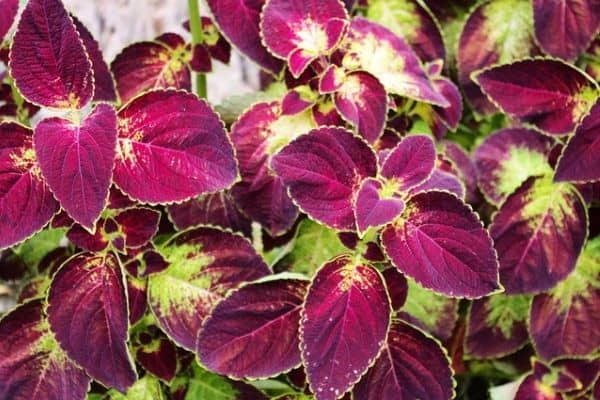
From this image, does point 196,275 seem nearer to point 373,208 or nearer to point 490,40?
point 373,208

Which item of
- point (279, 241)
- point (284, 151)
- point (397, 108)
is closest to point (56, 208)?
point (284, 151)

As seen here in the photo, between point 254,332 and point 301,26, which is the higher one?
point 301,26

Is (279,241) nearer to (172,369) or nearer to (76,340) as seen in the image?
(172,369)

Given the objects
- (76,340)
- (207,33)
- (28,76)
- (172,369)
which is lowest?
(172,369)

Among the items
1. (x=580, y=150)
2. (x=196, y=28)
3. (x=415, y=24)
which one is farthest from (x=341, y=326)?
(x=415, y=24)

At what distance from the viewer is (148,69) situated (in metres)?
1.12

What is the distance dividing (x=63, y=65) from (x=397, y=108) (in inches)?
17.3

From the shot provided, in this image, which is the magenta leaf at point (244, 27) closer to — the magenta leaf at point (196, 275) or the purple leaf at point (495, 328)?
the magenta leaf at point (196, 275)

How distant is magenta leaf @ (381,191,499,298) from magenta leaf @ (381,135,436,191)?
2 centimetres

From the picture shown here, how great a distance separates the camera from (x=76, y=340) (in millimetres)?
855

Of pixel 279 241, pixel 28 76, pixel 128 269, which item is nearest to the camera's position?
pixel 28 76

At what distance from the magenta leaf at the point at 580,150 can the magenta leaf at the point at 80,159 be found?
1.52ft

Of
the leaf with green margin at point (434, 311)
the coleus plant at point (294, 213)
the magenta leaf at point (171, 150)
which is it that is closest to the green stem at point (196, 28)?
the coleus plant at point (294, 213)

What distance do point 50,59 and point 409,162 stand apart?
337 millimetres
